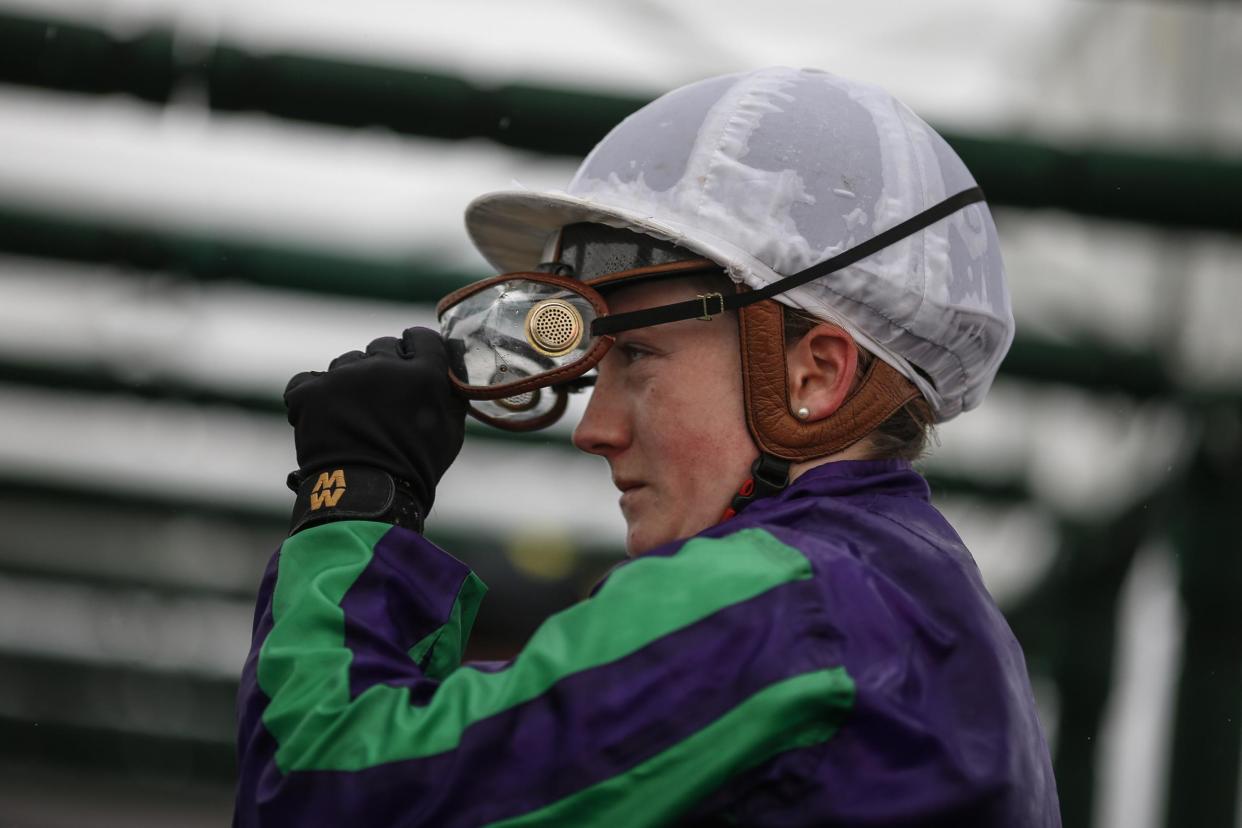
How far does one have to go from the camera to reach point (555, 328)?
2377 mm

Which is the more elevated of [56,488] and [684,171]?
[684,171]

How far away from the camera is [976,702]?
194cm

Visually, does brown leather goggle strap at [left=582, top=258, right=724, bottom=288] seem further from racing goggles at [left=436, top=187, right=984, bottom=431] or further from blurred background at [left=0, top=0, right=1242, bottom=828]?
blurred background at [left=0, top=0, right=1242, bottom=828]

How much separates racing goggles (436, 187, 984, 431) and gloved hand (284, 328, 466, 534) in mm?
100

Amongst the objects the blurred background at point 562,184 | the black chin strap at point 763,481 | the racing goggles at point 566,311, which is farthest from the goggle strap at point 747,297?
the blurred background at point 562,184

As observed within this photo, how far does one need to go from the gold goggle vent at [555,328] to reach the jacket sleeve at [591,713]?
1.84 feet

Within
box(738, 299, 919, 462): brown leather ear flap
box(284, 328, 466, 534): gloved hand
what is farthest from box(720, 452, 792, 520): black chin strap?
box(284, 328, 466, 534): gloved hand

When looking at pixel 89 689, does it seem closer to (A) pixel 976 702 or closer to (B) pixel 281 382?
(B) pixel 281 382

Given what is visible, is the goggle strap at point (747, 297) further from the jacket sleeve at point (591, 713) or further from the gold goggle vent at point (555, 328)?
the jacket sleeve at point (591, 713)

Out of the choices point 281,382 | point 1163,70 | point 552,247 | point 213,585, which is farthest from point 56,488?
point 552,247

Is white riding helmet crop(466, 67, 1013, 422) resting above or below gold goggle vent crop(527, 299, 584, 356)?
above

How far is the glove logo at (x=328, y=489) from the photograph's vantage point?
218cm

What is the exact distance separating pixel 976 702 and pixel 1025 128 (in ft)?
12.0

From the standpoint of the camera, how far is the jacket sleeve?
5.79 feet
